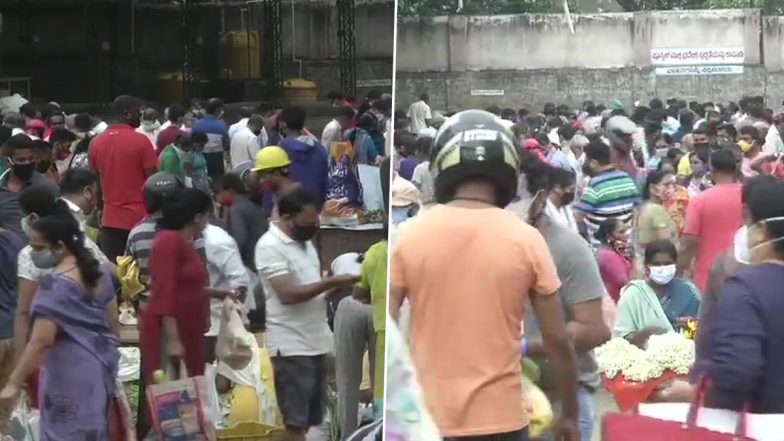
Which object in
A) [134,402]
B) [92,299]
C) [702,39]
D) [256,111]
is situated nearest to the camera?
[702,39]

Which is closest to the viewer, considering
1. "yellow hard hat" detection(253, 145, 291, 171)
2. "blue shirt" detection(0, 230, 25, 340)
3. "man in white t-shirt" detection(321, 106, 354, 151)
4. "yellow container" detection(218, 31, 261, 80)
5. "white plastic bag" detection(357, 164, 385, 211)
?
"white plastic bag" detection(357, 164, 385, 211)

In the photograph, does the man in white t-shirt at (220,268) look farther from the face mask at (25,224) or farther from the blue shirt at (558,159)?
the blue shirt at (558,159)

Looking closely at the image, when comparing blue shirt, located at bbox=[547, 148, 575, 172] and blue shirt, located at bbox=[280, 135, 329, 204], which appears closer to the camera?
blue shirt, located at bbox=[547, 148, 575, 172]

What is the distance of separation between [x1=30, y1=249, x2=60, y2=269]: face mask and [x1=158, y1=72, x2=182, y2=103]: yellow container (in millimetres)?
4488

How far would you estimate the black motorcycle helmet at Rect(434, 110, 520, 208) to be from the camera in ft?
6.25

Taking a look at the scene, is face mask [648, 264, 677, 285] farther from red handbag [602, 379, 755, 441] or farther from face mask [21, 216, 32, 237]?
face mask [21, 216, 32, 237]

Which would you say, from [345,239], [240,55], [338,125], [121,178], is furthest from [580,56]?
[121,178]

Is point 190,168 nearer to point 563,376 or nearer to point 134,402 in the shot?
point 134,402

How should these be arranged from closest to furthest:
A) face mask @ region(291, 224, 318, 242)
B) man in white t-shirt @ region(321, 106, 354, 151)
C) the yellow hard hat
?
man in white t-shirt @ region(321, 106, 354, 151)
face mask @ region(291, 224, 318, 242)
the yellow hard hat

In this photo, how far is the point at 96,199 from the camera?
17.4ft

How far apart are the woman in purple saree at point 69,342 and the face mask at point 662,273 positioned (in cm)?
187

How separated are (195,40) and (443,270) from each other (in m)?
6.04

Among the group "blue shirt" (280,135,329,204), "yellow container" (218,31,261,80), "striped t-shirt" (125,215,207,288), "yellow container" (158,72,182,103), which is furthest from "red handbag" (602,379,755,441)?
"yellow container" (158,72,182,103)

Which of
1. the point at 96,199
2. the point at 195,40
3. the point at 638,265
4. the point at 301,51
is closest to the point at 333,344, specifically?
the point at 301,51
